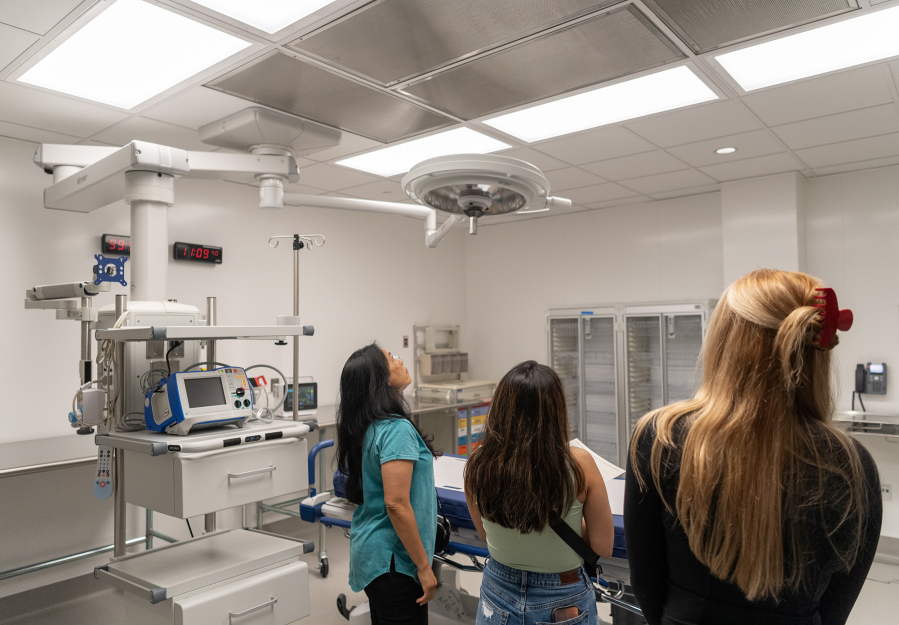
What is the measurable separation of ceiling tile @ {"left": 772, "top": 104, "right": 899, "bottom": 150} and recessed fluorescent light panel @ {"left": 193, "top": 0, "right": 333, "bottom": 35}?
103 inches

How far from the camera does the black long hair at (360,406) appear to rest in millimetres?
1970

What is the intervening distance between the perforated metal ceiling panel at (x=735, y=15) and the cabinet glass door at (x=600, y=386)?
3.15m

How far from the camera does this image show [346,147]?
3.53 metres

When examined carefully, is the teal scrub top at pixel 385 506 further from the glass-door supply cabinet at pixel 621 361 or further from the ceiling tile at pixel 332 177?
the glass-door supply cabinet at pixel 621 361

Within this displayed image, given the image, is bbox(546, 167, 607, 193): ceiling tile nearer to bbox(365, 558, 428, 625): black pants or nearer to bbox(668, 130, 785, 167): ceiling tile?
bbox(668, 130, 785, 167): ceiling tile

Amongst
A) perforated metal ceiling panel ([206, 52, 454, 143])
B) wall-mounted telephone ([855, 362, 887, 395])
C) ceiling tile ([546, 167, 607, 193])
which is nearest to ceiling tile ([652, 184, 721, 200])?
ceiling tile ([546, 167, 607, 193])

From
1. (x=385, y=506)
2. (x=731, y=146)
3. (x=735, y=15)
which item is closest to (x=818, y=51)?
(x=735, y=15)

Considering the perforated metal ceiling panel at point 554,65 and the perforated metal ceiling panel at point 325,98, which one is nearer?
the perforated metal ceiling panel at point 554,65

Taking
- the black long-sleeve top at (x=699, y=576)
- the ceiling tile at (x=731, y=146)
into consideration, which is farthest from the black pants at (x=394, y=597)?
the ceiling tile at (x=731, y=146)

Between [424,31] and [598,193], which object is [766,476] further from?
[598,193]

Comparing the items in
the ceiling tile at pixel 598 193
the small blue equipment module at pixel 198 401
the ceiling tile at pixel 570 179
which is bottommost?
the small blue equipment module at pixel 198 401

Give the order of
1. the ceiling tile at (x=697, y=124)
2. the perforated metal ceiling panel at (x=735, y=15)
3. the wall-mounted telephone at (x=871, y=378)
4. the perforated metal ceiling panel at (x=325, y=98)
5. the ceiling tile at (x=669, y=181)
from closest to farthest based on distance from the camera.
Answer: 1. the perforated metal ceiling panel at (x=735, y=15)
2. the perforated metal ceiling panel at (x=325, y=98)
3. the ceiling tile at (x=697, y=124)
4. the wall-mounted telephone at (x=871, y=378)
5. the ceiling tile at (x=669, y=181)

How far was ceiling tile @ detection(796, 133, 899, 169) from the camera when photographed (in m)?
3.60

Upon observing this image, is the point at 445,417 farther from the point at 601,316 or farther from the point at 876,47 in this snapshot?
the point at 876,47
